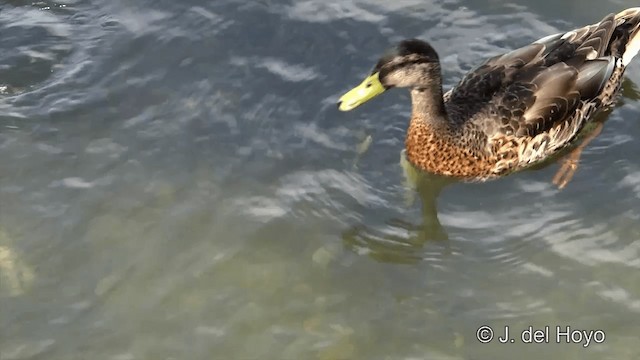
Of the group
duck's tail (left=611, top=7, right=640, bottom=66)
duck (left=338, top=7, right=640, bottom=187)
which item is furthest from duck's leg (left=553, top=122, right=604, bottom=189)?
duck's tail (left=611, top=7, right=640, bottom=66)

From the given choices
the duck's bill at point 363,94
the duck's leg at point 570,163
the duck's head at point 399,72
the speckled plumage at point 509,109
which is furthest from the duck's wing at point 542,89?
the duck's bill at point 363,94

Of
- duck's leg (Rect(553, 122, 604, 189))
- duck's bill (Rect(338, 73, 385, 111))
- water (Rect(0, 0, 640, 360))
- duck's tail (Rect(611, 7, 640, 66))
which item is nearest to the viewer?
water (Rect(0, 0, 640, 360))

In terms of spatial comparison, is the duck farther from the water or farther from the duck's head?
the water

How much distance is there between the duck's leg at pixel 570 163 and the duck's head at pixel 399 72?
4.64ft

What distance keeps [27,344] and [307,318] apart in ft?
6.55

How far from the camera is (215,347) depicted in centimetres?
624

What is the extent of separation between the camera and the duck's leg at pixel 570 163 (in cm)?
774

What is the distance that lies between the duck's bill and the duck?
1.19ft

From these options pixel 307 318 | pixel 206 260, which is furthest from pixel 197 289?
pixel 307 318

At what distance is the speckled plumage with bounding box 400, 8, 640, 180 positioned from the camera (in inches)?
307

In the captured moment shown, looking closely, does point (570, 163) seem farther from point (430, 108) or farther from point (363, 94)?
point (363, 94)

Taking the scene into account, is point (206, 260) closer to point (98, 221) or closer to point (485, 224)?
point (98, 221)

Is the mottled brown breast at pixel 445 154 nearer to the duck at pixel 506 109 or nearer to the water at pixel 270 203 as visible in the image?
the duck at pixel 506 109

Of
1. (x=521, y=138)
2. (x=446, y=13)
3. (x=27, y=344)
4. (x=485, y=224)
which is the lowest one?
(x=27, y=344)
